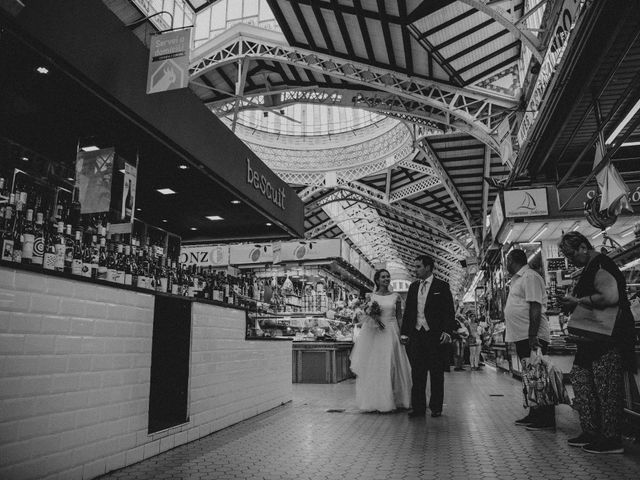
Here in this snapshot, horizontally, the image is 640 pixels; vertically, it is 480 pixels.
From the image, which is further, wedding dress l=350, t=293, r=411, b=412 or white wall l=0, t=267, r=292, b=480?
wedding dress l=350, t=293, r=411, b=412

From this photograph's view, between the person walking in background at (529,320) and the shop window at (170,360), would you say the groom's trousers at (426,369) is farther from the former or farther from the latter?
the shop window at (170,360)

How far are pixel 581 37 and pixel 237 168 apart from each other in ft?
12.2

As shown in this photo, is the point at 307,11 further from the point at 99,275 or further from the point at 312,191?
the point at 312,191

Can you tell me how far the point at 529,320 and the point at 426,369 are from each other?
129cm

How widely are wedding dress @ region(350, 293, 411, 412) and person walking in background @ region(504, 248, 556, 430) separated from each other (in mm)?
1419

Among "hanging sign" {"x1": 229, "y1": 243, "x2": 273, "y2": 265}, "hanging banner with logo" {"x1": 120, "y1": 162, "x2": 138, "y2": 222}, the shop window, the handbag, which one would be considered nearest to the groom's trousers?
the handbag

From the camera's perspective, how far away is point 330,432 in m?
3.95

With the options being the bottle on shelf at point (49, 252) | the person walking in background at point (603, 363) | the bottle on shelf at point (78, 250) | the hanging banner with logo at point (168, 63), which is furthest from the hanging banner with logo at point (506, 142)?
the bottle on shelf at point (49, 252)

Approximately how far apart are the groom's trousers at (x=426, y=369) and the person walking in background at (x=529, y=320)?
83 cm

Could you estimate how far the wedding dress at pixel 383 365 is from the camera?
5.16 metres

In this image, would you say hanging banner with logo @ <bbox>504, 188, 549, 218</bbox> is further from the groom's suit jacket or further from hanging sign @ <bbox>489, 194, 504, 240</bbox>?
the groom's suit jacket

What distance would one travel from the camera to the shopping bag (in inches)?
156

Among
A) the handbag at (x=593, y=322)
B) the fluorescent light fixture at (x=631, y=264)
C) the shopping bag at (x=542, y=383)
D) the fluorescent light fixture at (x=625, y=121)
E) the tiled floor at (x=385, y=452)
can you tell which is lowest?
the tiled floor at (x=385, y=452)

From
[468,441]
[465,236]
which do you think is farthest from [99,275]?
[465,236]
